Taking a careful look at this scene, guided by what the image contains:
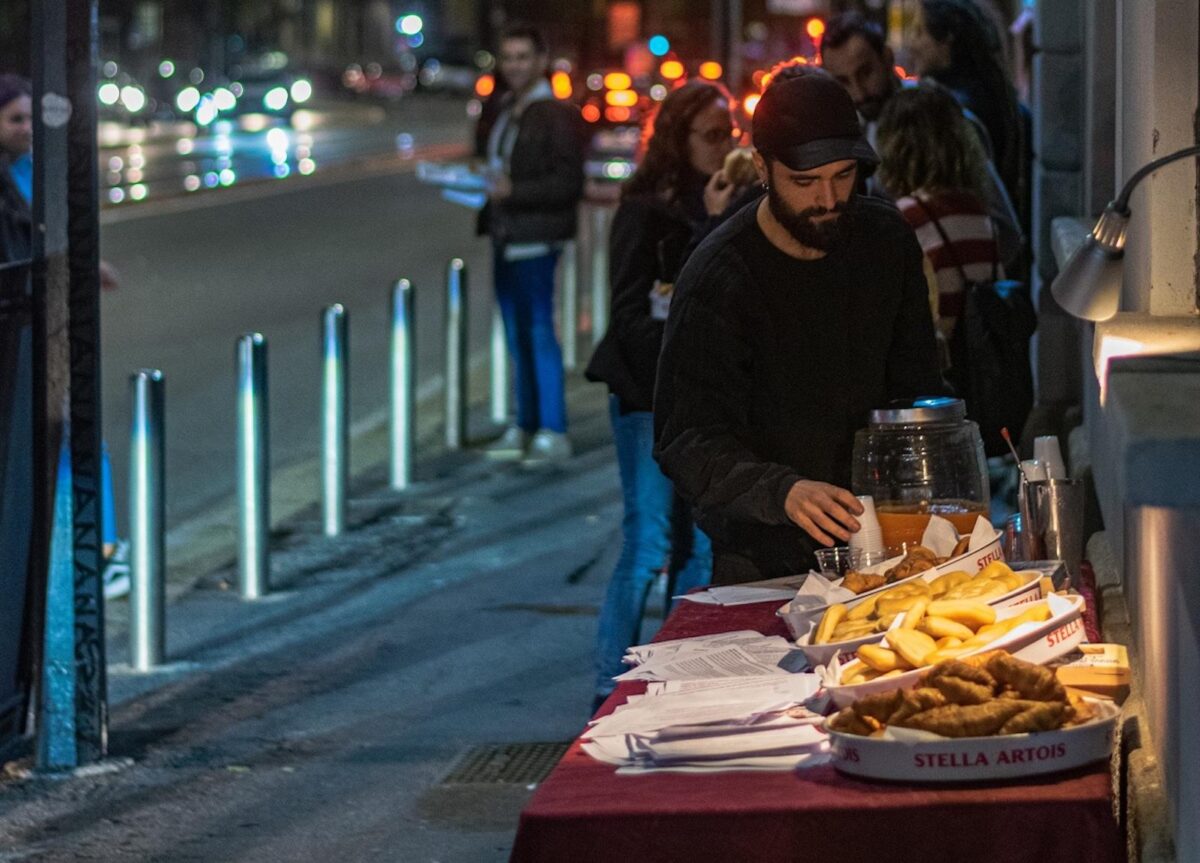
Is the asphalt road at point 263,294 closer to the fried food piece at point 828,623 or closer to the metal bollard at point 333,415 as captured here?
the metal bollard at point 333,415

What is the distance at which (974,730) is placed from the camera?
3.36 meters

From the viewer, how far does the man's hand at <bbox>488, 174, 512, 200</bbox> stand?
456 inches

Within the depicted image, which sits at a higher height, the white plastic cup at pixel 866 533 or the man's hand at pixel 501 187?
the man's hand at pixel 501 187

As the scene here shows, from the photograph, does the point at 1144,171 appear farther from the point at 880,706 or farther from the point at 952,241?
the point at 952,241

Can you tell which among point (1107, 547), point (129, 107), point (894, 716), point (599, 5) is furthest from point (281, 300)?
point (129, 107)

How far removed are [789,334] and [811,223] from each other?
267 millimetres

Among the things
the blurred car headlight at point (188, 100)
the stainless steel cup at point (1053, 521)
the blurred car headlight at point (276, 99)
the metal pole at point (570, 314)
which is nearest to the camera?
the stainless steel cup at point (1053, 521)

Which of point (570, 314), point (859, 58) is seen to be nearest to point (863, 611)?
point (859, 58)

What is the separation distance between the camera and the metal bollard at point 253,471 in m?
9.27

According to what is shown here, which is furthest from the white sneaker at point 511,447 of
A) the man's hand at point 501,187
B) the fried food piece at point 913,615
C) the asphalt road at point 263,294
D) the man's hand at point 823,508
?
the fried food piece at point 913,615

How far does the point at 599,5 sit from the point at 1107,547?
126ft

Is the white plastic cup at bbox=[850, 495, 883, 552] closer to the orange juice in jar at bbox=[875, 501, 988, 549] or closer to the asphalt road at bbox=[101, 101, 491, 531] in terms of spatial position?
the orange juice in jar at bbox=[875, 501, 988, 549]

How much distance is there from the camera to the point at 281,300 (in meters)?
19.2

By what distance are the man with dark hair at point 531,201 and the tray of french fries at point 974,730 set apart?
8.21 meters
